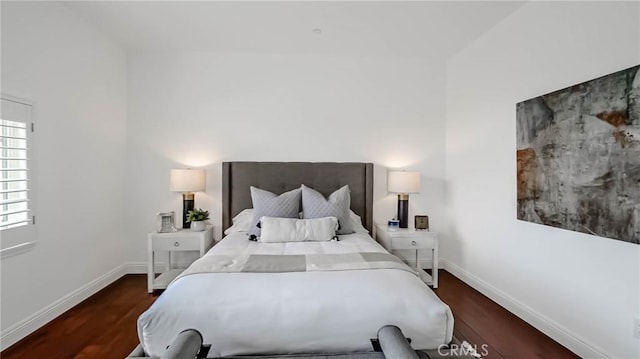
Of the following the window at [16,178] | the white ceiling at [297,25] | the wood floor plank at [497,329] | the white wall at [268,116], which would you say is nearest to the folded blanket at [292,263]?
the wood floor plank at [497,329]

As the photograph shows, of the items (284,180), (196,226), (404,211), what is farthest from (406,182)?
(196,226)

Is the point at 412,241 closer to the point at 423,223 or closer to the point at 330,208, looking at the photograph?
the point at 423,223

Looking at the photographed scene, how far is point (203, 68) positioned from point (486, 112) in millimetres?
3206

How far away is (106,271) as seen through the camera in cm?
320

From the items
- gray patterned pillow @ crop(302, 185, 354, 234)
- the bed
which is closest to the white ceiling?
gray patterned pillow @ crop(302, 185, 354, 234)

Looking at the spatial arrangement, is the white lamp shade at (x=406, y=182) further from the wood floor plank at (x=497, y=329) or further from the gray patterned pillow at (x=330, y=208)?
the wood floor plank at (x=497, y=329)

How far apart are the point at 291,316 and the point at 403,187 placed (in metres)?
2.27

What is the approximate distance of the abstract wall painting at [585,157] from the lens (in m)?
1.73

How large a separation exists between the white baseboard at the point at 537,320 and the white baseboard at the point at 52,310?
153 inches

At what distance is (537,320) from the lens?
2383 millimetres

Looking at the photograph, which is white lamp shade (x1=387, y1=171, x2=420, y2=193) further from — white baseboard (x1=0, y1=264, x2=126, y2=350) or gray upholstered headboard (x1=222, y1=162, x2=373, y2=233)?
white baseboard (x1=0, y1=264, x2=126, y2=350)

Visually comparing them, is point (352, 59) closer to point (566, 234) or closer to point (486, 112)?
point (486, 112)

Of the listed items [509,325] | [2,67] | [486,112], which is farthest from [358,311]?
[2,67]

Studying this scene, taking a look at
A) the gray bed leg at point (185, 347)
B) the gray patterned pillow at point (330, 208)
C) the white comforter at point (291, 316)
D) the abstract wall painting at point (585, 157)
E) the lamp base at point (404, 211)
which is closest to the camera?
the gray bed leg at point (185, 347)
